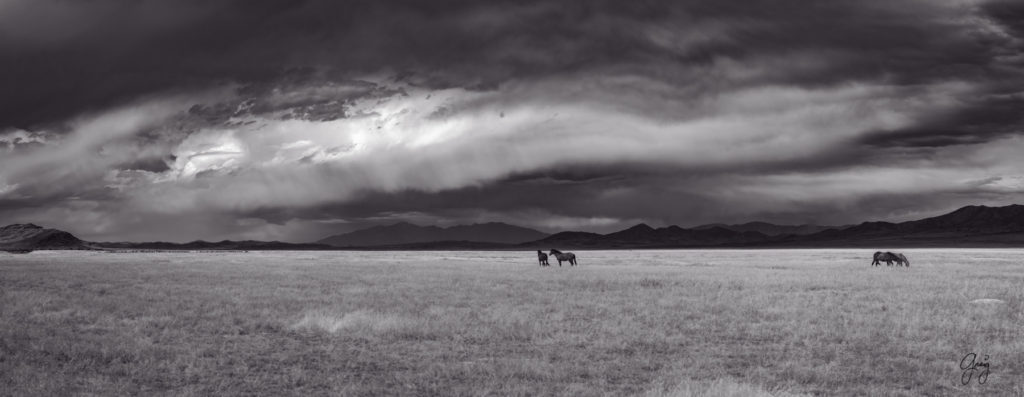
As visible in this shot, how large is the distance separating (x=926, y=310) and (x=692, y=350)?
34.3 feet

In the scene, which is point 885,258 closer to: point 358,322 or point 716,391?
point 358,322

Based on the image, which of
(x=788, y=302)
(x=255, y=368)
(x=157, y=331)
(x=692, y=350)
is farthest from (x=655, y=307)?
(x=157, y=331)

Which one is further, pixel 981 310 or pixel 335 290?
pixel 335 290

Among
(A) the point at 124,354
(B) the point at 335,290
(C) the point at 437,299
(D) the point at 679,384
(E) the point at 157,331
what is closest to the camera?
(D) the point at 679,384

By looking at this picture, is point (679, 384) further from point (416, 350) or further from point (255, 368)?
point (255, 368)

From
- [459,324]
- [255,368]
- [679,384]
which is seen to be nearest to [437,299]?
[459,324]

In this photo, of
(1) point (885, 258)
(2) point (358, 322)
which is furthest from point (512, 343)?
(1) point (885, 258)

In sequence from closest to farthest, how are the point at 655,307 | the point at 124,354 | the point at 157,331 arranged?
1. the point at 124,354
2. the point at 157,331
3. the point at 655,307

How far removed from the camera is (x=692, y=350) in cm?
1411
